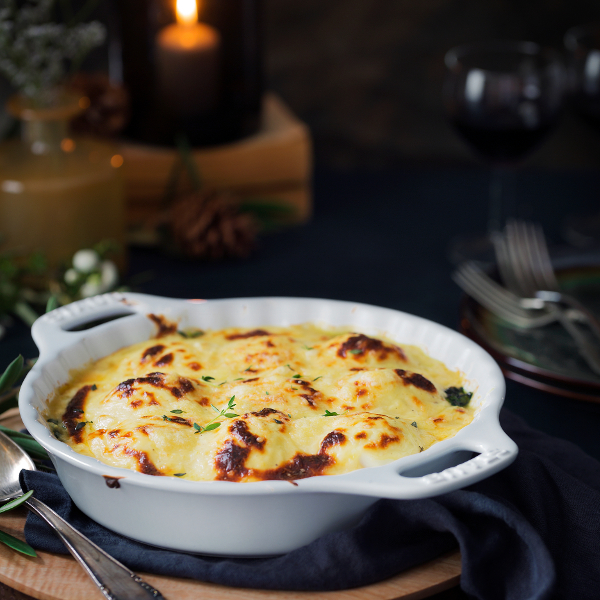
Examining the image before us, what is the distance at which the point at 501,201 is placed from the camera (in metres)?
2.54

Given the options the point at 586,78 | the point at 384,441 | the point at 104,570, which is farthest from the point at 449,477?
the point at 586,78

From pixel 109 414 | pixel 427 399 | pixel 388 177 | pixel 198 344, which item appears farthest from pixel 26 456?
pixel 388 177

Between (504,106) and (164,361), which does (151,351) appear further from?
(504,106)

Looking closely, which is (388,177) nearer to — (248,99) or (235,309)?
(248,99)

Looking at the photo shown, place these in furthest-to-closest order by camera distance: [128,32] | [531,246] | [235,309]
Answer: [128,32]
[531,246]
[235,309]

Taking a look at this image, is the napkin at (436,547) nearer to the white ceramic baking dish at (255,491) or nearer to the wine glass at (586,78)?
the white ceramic baking dish at (255,491)

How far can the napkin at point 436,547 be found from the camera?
955 mm

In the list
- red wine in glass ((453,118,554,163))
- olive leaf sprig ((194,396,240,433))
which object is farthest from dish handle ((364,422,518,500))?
red wine in glass ((453,118,554,163))

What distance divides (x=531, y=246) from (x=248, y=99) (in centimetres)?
97

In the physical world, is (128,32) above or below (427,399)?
above

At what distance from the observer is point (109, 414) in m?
1.13

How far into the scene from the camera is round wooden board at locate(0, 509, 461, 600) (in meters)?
0.95

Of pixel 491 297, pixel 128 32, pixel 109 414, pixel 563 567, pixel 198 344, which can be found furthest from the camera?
pixel 128 32

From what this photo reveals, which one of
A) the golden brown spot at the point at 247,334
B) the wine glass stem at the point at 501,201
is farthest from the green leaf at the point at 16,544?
the wine glass stem at the point at 501,201
